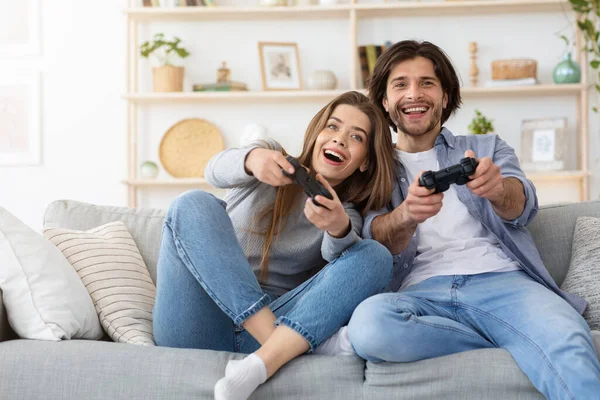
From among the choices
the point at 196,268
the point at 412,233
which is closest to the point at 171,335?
the point at 196,268

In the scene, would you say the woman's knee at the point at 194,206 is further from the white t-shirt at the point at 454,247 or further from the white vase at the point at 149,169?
the white vase at the point at 149,169

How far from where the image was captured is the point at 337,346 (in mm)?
1591

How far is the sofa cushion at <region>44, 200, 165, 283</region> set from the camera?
2152 mm

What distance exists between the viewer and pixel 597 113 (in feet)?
12.7

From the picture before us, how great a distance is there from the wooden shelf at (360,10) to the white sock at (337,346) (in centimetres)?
255

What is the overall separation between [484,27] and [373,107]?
2.21 meters

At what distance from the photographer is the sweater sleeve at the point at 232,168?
1725 millimetres

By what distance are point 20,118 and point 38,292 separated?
102 inches

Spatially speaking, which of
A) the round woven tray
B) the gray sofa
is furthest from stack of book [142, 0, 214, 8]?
the gray sofa

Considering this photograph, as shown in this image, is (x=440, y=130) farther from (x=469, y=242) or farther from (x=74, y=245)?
(x=74, y=245)

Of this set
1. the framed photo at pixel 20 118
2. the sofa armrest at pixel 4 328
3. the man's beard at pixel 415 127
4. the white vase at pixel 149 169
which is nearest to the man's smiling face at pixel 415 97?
the man's beard at pixel 415 127

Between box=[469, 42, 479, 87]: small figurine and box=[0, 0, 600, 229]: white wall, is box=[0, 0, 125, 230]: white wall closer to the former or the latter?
box=[0, 0, 600, 229]: white wall

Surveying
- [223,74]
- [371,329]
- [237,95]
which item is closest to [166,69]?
[223,74]

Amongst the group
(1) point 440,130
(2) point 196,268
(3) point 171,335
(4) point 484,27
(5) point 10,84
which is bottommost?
(3) point 171,335
